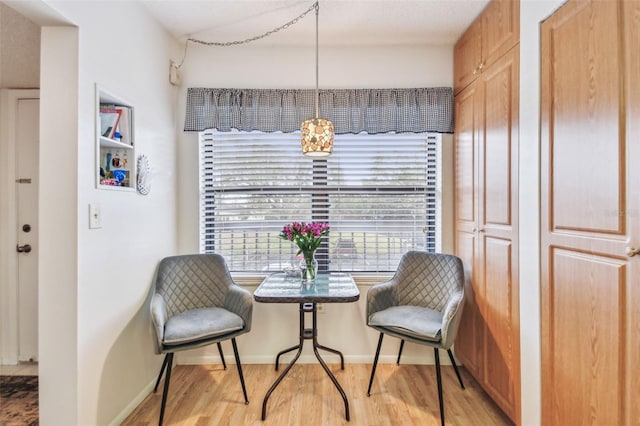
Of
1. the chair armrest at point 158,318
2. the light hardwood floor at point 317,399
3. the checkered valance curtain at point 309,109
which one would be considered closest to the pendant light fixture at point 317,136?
the checkered valance curtain at point 309,109

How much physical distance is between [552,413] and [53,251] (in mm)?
2421

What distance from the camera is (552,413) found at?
1.40 metres

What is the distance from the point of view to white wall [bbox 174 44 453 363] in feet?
8.24

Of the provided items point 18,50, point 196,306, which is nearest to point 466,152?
point 196,306

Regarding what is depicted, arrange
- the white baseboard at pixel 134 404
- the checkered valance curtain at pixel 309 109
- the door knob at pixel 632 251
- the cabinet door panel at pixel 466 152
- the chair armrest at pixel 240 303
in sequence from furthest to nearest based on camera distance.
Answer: the checkered valance curtain at pixel 309 109
the cabinet door panel at pixel 466 152
the chair armrest at pixel 240 303
the white baseboard at pixel 134 404
the door knob at pixel 632 251

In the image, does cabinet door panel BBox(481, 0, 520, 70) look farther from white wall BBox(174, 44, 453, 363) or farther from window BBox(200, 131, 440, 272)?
window BBox(200, 131, 440, 272)

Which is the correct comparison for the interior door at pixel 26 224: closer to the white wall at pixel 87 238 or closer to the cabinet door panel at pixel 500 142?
the white wall at pixel 87 238

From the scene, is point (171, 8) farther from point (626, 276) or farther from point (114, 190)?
point (626, 276)

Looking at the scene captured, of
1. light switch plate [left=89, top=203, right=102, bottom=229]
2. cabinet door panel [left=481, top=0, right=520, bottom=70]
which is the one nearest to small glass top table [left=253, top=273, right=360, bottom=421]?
light switch plate [left=89, top=203, right=102, bottom=229]

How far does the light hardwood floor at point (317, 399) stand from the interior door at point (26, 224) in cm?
126

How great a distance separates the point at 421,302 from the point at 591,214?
4.37 feet

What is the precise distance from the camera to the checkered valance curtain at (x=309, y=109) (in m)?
2.47

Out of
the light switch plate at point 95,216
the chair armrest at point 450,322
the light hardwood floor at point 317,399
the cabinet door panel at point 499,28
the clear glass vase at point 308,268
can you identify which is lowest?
the light hardwood floor at point 317,399

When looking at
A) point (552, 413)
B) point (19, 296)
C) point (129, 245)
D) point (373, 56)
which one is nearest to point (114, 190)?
point (129, 245)
